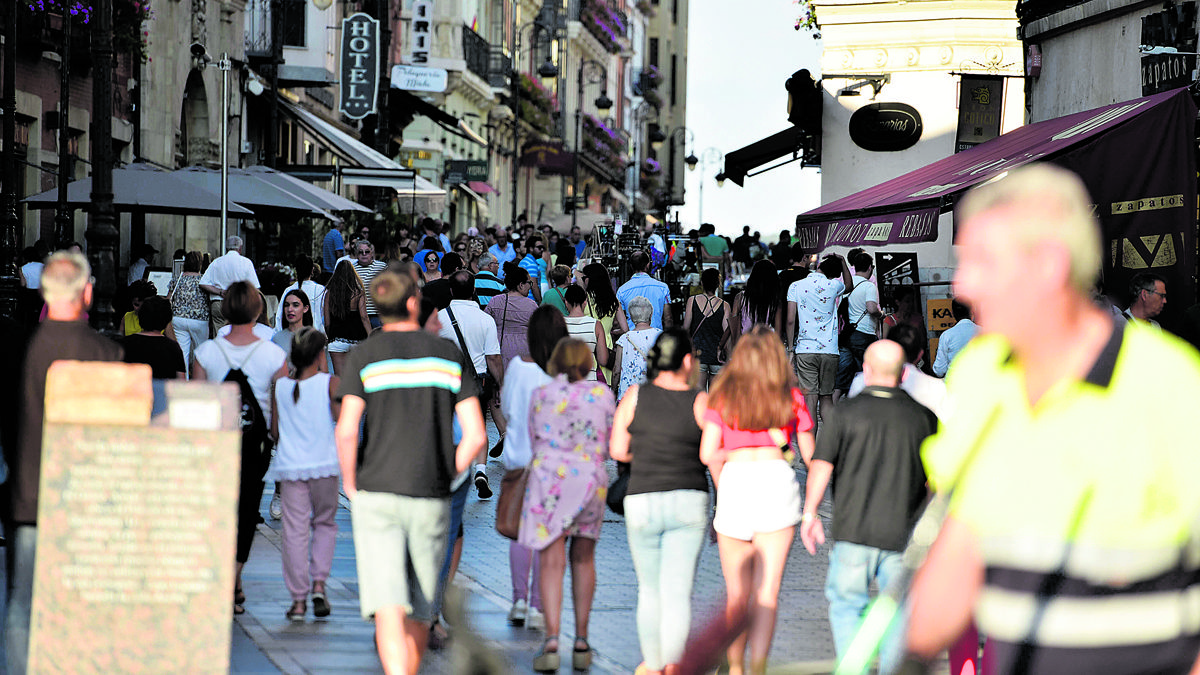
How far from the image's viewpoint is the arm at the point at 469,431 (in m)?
6.64

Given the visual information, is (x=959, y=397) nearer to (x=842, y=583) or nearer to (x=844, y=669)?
(x=844, y=669)

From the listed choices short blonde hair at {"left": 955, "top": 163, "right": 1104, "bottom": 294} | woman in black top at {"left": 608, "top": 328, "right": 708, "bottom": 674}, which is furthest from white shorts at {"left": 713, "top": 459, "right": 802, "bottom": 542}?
short blonde hair at {"left": 955, "top": 163, "right": 1104, "bottom": 294}

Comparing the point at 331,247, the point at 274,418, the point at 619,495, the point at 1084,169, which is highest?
the point at 1084,169

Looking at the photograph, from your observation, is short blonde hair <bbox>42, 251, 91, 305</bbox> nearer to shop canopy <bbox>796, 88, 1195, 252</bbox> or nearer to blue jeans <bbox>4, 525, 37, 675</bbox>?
blue jeans <bbox>4, 525, 37, 675</bbox>

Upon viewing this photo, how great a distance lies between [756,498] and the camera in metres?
7.03

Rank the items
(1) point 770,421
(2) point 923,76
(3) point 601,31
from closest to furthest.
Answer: (1) point 770,421, (2) point 923,76, (3) point 601,31

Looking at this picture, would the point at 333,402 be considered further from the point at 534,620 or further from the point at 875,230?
the point at 875,230

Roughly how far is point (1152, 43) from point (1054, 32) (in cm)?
404

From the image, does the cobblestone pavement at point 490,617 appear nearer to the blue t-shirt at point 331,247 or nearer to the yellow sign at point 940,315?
the yellow sign at point 940,315

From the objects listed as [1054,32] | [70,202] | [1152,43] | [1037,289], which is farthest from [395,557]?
[1054,32]

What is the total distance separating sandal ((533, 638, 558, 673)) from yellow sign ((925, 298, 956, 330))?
920cm

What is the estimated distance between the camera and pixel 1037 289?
9.68 feet

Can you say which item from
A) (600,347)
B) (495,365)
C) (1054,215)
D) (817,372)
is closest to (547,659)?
(1054,215)

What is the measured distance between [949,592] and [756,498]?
384 centimetres
